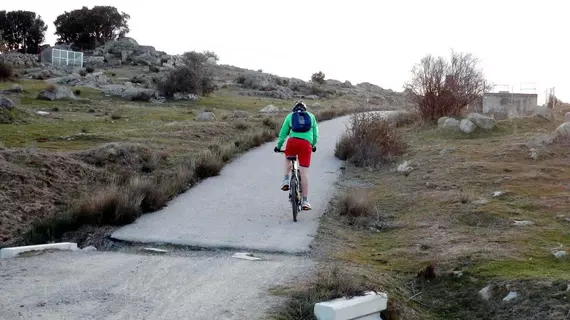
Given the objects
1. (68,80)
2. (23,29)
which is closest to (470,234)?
(68,80)

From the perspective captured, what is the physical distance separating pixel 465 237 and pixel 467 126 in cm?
1535

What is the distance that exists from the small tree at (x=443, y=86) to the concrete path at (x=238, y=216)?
1274 centimetres

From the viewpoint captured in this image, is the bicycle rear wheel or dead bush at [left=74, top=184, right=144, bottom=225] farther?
the bicycle rear wheel

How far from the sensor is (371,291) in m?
6.45

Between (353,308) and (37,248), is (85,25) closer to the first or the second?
(37,248)

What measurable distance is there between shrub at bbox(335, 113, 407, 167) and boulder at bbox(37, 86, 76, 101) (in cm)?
1698

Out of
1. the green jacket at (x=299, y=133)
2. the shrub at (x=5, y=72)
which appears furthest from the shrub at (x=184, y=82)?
the green jacket at (x=299, y=133)

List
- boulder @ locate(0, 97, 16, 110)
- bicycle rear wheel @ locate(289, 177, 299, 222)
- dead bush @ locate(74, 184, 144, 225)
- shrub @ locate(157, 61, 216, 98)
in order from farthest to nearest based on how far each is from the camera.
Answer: shrub @ locate(157, 61, 216, 98) → boulder @ locate(0, 97, 16, 110) → bicycle rear wheel @ locate(289, 177, 299, 222) → dead bush @ locate(74, 184, 144, 225)

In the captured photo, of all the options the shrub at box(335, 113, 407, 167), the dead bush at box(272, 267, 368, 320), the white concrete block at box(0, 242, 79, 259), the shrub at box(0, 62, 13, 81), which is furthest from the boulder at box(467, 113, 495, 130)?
the shrub at box(0, 62, 13, 81)

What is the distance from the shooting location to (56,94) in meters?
32.2

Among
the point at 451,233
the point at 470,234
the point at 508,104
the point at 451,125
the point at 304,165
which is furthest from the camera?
the point at 508,104

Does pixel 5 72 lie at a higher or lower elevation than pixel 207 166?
higher

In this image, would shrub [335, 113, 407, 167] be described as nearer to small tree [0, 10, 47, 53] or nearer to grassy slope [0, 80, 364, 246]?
grassy slope [0, 80, 364, 246]

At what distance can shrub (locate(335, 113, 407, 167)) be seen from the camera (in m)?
19.0
